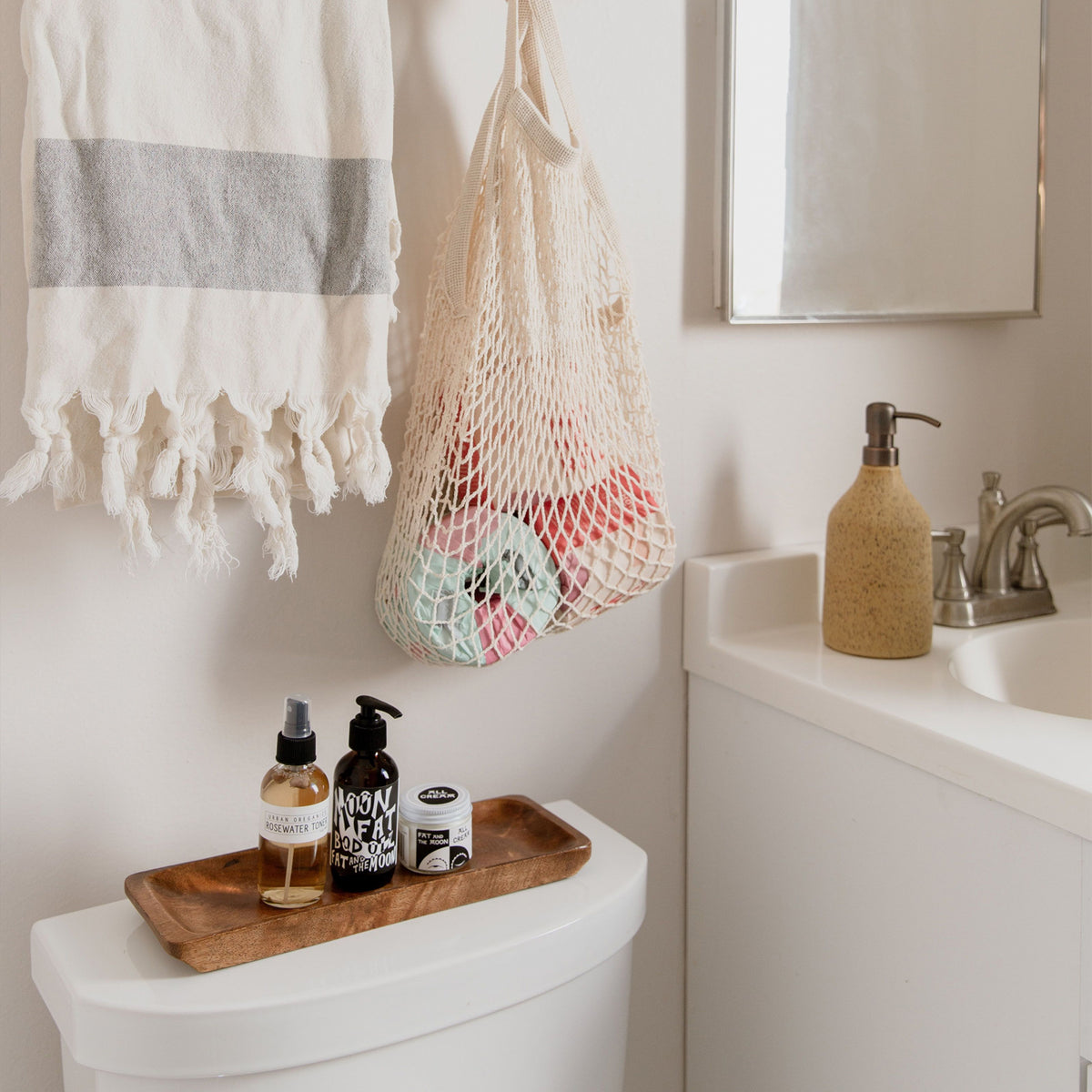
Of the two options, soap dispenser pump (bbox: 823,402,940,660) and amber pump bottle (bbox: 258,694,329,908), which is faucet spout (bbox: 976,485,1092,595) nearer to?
soap dispenser pump (bbox: 823,402,940,660)

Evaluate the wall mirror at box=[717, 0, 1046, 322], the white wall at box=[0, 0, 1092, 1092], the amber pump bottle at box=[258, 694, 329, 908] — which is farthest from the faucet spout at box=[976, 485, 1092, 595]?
the amber pump bottle at box=[258, 694, 329, 908]

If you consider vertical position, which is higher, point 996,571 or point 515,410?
point 515,410

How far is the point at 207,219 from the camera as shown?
0.72m

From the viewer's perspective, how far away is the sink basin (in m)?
1.08

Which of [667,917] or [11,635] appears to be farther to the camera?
[667,917]

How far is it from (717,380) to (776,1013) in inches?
22.6

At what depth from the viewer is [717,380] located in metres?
1.06

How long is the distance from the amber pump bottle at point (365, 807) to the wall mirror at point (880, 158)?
0.51m

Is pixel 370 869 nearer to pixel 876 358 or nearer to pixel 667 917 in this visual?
pixel 667 917

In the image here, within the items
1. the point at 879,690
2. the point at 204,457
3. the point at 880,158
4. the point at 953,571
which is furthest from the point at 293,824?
the point at 880,158

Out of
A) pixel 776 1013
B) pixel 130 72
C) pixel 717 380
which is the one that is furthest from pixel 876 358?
pixel 130 72

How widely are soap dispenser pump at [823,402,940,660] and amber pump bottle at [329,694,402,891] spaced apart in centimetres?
44

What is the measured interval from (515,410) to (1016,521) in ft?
1.88

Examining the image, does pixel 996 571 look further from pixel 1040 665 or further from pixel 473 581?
pixel 473 581
